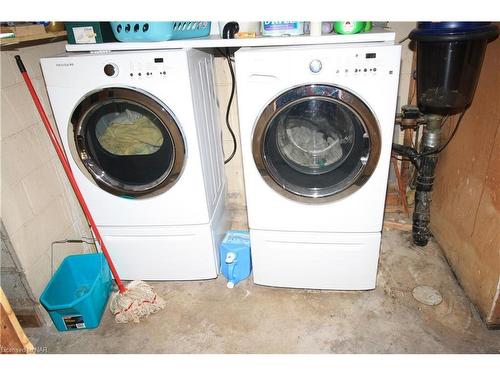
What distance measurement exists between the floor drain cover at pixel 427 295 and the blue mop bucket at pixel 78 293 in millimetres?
1638

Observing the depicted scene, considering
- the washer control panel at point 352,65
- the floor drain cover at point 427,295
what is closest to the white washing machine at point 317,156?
the washer control panel at point 352,65

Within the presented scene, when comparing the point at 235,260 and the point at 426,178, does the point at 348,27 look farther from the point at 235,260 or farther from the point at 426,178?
the point at 235,260

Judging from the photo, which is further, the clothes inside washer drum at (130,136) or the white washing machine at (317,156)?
the clothes inside washer drum at (130,136)

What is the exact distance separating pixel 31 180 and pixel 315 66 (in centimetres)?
141

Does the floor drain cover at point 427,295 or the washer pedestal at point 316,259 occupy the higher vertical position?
the washer pedestal at point 316,259

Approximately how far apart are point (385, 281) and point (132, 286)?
1393 millimetres

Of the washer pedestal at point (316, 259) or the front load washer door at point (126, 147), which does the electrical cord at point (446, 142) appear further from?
the front load washer door at point (126, 147)

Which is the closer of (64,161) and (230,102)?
(64,161)

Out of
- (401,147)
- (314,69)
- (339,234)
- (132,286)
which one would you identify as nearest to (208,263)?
(132,286)

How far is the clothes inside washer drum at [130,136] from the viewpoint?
5.78 ft

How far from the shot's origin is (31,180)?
68.4 inches

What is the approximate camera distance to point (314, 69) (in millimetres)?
1444

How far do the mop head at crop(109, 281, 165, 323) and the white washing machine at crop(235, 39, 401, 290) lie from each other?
0.56 m

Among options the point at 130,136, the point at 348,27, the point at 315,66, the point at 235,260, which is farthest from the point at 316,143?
the point at 130,136
